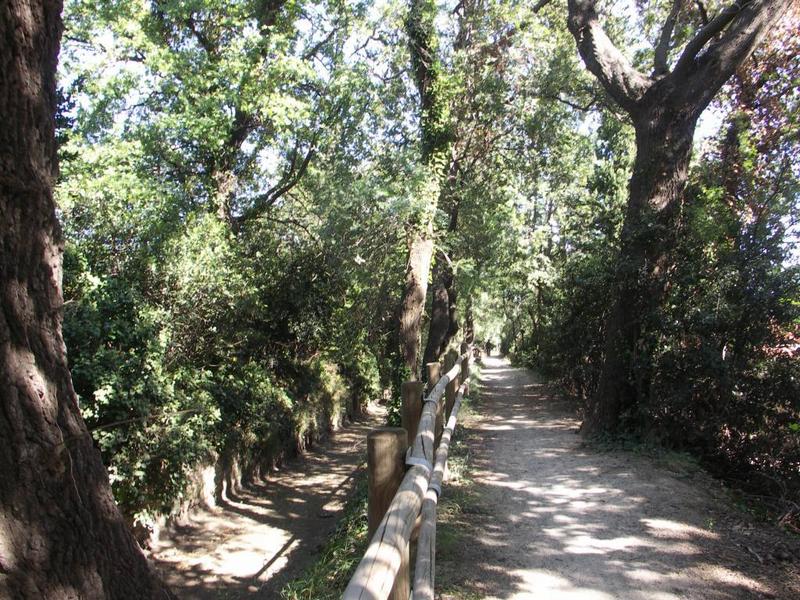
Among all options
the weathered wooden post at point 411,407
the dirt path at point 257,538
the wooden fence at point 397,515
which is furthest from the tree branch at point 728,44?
the dirt path at point 257,538

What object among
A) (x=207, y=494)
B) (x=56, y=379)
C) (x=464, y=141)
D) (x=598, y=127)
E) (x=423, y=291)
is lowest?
(x=207, y=494)

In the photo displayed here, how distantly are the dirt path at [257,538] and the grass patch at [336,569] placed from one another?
1076 mm

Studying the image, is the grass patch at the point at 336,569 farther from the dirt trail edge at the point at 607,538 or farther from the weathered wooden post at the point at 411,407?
the weathered wooden post at the point at 411,407

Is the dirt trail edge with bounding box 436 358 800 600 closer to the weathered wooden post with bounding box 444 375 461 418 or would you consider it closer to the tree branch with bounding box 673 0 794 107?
the weathered wooden post with bounding box 444 375 461 418

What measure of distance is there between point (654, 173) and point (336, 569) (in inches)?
259

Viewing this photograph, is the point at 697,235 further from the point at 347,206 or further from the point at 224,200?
the point at 224,200

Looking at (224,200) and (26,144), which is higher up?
(224,200)

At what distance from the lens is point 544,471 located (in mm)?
6848

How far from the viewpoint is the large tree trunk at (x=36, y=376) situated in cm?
250

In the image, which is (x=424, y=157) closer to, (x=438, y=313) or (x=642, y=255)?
(x=438, y=313)

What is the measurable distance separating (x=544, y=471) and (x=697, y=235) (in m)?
3.94

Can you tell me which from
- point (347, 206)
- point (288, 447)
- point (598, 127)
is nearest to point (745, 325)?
point (347, 206)

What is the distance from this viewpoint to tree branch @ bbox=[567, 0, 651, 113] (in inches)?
327

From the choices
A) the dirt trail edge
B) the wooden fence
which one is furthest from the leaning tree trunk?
the wooden fence
